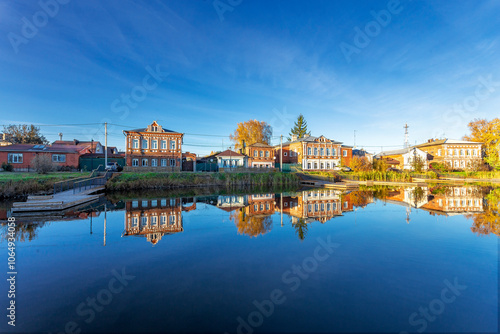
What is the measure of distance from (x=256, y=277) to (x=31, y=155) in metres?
38.7

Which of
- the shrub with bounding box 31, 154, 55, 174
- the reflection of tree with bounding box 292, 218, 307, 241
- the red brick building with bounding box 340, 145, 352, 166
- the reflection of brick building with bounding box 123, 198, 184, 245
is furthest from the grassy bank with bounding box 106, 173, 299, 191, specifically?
the red brick building with bounding box 340, 145, 352, 166

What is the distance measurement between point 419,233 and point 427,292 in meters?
4.80

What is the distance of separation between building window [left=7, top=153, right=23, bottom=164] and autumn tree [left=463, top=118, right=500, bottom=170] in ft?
243

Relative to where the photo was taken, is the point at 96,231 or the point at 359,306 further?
the point at 96,231

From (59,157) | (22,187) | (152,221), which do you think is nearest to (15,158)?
(59,157)

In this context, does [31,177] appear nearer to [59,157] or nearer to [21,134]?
[59,157]

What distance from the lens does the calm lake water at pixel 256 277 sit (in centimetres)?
346

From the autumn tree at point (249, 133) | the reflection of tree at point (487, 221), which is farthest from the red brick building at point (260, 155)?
the reflection of tree at point (487, 221)

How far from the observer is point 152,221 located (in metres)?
10.0

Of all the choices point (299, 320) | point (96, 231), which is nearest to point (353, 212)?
point (299, 320)

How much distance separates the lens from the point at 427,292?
165 inches

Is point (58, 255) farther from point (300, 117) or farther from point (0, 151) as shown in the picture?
point (300, 117)

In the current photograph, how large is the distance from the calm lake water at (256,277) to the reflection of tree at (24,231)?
0.21ft

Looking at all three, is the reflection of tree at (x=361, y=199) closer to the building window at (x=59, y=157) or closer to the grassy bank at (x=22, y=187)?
the grassy bank at (x=22, y=187)
